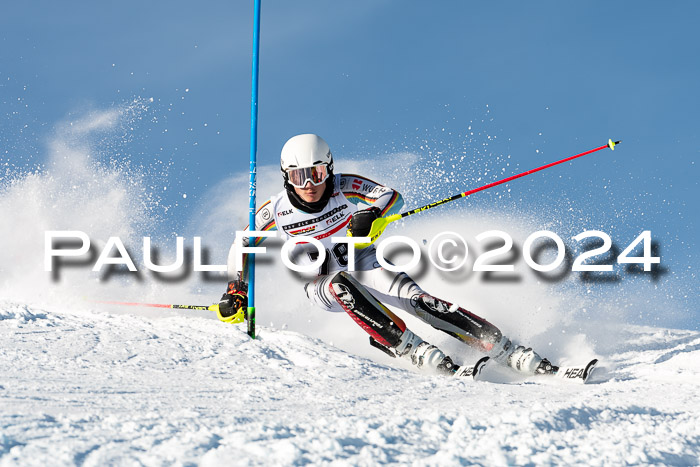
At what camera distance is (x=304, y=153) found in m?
5.25

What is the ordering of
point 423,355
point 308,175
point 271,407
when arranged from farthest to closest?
point 308,175 < point 423,355 < point 271,407

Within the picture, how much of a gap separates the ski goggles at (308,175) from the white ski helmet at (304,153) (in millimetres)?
24

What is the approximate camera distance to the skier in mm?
5133

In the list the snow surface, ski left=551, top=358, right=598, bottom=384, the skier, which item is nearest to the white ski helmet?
the skier

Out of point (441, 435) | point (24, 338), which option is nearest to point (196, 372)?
point (24, 338)

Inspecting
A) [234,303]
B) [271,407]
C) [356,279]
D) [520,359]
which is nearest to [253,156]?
[234,303]

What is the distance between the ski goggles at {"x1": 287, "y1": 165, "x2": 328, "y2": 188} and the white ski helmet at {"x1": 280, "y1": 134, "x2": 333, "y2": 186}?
0.02 meters

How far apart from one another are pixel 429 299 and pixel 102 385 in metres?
2.85

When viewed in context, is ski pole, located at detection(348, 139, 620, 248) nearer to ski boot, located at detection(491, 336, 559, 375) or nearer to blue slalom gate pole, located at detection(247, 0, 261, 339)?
blue slalom gate pole, located at detection(247, 0, 261, 339)

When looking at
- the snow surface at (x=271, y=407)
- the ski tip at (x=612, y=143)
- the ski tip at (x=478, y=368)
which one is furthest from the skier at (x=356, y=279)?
the ski tip at (x=612, y=143)

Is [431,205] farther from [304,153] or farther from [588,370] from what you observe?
[588,370]

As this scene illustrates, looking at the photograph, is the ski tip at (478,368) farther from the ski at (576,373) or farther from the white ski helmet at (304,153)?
the white ski helmet at (304,153)

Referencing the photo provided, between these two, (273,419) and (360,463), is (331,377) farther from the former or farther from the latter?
(360,463)

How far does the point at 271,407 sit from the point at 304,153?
8.75 ft
